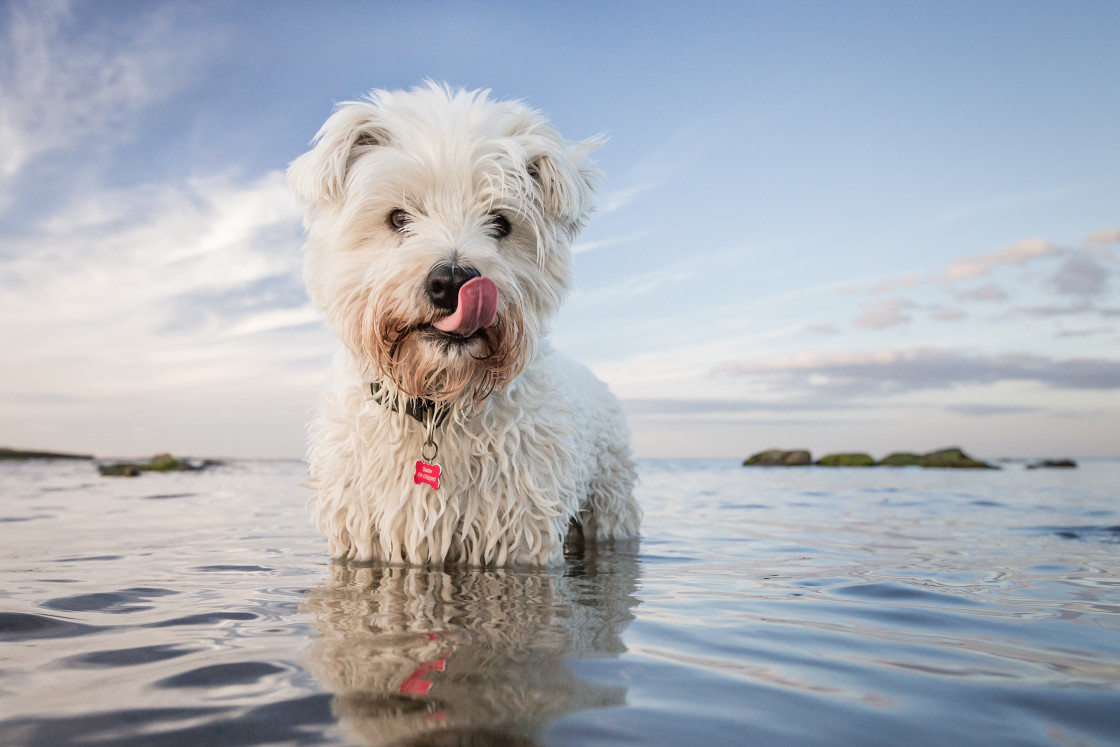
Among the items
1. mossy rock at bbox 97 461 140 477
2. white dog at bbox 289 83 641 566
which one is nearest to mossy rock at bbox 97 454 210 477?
mossy rock at bbox 97 461 140 477

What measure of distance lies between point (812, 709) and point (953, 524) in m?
6.81

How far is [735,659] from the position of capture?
245cm

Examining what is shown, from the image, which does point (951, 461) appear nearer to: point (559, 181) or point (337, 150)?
point (559, 181)

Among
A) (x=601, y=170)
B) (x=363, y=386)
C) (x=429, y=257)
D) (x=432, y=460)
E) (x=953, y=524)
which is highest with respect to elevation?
(x=601, y=170)

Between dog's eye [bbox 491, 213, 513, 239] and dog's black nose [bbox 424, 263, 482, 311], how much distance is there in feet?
1.76

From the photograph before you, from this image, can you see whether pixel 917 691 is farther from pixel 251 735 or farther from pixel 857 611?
pixel 251 735

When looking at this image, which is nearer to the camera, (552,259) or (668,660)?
(668,660)

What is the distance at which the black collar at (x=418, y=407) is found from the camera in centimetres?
386

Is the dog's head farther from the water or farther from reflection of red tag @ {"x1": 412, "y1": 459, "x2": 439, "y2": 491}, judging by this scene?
the water

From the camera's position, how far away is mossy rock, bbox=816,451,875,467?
31781mm

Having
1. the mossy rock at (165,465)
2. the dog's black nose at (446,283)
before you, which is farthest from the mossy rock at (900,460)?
the dog's black nose at (446,283)

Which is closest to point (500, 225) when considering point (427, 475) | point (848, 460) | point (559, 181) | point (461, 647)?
point (559, 181)

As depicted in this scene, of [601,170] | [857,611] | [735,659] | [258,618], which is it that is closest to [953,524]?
[857,611]

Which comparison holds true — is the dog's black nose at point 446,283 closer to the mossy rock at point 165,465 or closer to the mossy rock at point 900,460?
the mossy rock at point 165,465
